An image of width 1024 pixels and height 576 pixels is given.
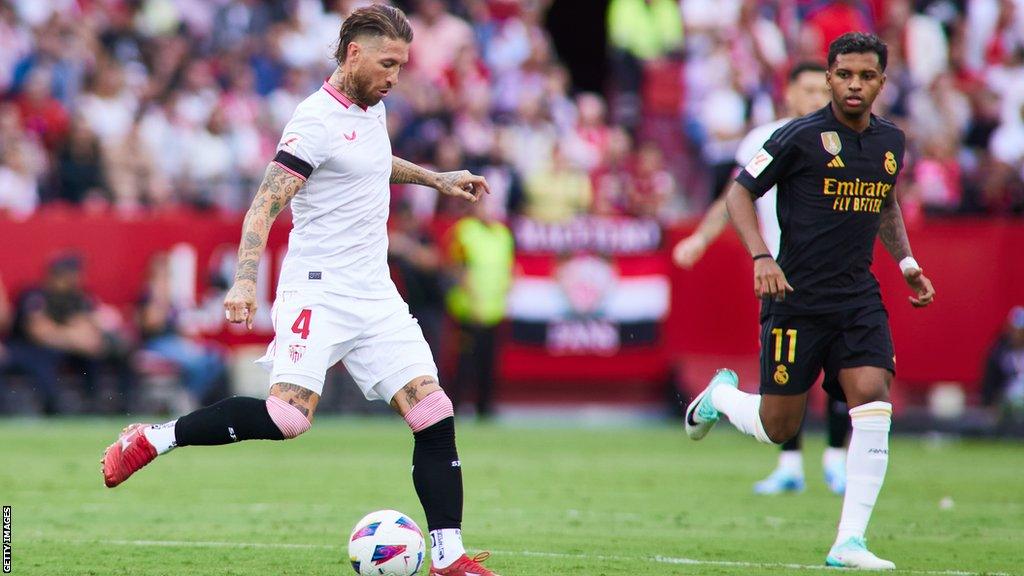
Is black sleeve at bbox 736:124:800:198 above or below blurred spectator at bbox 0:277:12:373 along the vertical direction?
above

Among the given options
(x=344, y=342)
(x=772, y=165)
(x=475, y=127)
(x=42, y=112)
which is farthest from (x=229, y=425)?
(x=475, y=127)

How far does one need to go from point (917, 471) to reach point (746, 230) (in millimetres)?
6505

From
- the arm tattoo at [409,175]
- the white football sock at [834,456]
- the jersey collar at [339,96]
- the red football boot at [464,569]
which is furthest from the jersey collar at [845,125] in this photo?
the white football sock at [834,456]

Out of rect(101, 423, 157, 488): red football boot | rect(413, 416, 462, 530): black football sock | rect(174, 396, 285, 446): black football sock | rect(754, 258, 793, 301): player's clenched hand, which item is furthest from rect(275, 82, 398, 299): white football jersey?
rect(754, 258, 793, 301): player's clenched hand

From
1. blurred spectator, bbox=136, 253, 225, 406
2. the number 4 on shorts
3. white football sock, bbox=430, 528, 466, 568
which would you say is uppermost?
the number 4 on shorts

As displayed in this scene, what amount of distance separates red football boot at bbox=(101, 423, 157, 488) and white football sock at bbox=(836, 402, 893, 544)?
3349 mm

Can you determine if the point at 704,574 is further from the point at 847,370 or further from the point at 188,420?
the point at 188,420

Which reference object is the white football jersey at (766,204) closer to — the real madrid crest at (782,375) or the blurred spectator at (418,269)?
the real madrid crest at (782,375)

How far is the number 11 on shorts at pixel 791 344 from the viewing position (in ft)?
27.6

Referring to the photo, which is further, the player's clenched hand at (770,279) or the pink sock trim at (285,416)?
the player's clenched hand at (770,279)

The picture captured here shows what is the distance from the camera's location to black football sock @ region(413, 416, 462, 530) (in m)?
7.43

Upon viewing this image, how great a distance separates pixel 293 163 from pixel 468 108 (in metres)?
14.5

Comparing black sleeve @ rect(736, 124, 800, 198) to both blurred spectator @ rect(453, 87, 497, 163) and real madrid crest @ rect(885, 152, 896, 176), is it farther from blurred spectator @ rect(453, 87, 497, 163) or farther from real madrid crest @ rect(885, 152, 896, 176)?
blurred spectator @ rect(453, 87, 497, 163)

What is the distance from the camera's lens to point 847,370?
8.27 metres
